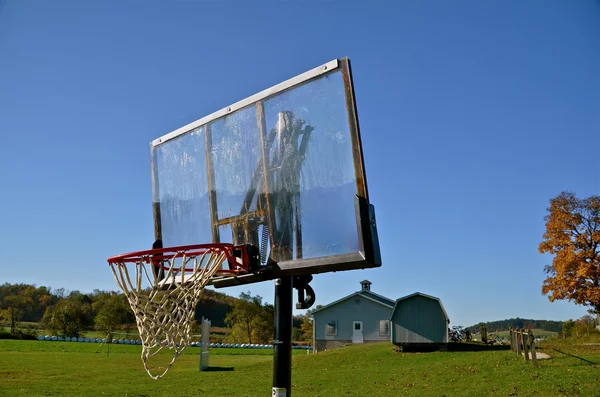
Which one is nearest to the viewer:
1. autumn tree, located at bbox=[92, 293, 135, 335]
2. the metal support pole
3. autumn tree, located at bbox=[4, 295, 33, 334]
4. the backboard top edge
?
the backboard top edge

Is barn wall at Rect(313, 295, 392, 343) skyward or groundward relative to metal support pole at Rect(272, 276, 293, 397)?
groundward

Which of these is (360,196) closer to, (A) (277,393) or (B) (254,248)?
(B) (254,248)

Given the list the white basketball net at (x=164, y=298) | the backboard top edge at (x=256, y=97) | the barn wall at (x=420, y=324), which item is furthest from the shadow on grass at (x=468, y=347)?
the white basketball net at (x=164, y=298)

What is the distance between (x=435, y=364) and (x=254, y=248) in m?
18.0

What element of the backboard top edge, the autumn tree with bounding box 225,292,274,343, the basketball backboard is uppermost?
the backboard top edge

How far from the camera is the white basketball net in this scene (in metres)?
5.88

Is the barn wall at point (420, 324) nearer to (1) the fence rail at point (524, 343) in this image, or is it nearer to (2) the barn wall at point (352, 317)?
(1) the fence rail at point (524, 343)

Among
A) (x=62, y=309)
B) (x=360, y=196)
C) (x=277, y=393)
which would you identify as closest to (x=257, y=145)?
(x=360, y=196)

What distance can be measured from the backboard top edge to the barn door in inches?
1448

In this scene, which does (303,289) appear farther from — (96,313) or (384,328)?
(96,313)

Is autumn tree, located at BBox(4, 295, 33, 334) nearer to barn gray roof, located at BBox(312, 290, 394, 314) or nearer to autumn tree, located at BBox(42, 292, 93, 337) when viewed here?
autumn tree, located at BBox(42, 292, 93, 337)

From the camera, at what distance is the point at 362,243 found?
17.4 feet

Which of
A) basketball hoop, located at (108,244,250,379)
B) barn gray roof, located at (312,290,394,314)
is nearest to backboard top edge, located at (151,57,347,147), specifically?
basketball hoop, located at (108,244,250,379)

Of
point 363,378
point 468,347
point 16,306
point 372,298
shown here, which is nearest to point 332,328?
point 372,298
